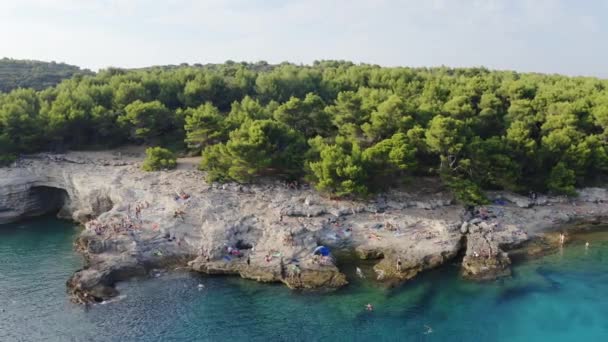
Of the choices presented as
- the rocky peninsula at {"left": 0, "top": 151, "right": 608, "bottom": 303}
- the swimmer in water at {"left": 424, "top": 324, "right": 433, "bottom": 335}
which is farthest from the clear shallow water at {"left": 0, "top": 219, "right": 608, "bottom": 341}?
the rocky peninsula at {"left": 0, "top": 151, "right": 608, "bottom": 303}

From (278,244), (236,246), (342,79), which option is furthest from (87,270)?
(342,79)

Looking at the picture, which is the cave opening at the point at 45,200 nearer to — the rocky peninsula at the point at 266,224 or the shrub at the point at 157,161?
the rocky peninsula at the point at 266,224

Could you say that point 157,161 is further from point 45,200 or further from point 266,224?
point 266,224

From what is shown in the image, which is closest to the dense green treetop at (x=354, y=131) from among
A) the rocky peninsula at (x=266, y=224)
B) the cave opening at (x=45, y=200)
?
the rocky peninsula at (x=266, y=224)

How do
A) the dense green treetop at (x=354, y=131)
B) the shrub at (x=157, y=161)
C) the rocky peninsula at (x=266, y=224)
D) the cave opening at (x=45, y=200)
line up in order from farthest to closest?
the cave opening at (x=45, y=200), the shrub at (x=157, y=161), the dense green treetop at (x=354, y=131), the rocky peninsula at (x=266, y=224)

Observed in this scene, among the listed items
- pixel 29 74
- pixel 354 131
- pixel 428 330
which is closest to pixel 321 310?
pixel 428 330

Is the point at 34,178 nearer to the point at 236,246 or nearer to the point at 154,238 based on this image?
the point at 154,238
